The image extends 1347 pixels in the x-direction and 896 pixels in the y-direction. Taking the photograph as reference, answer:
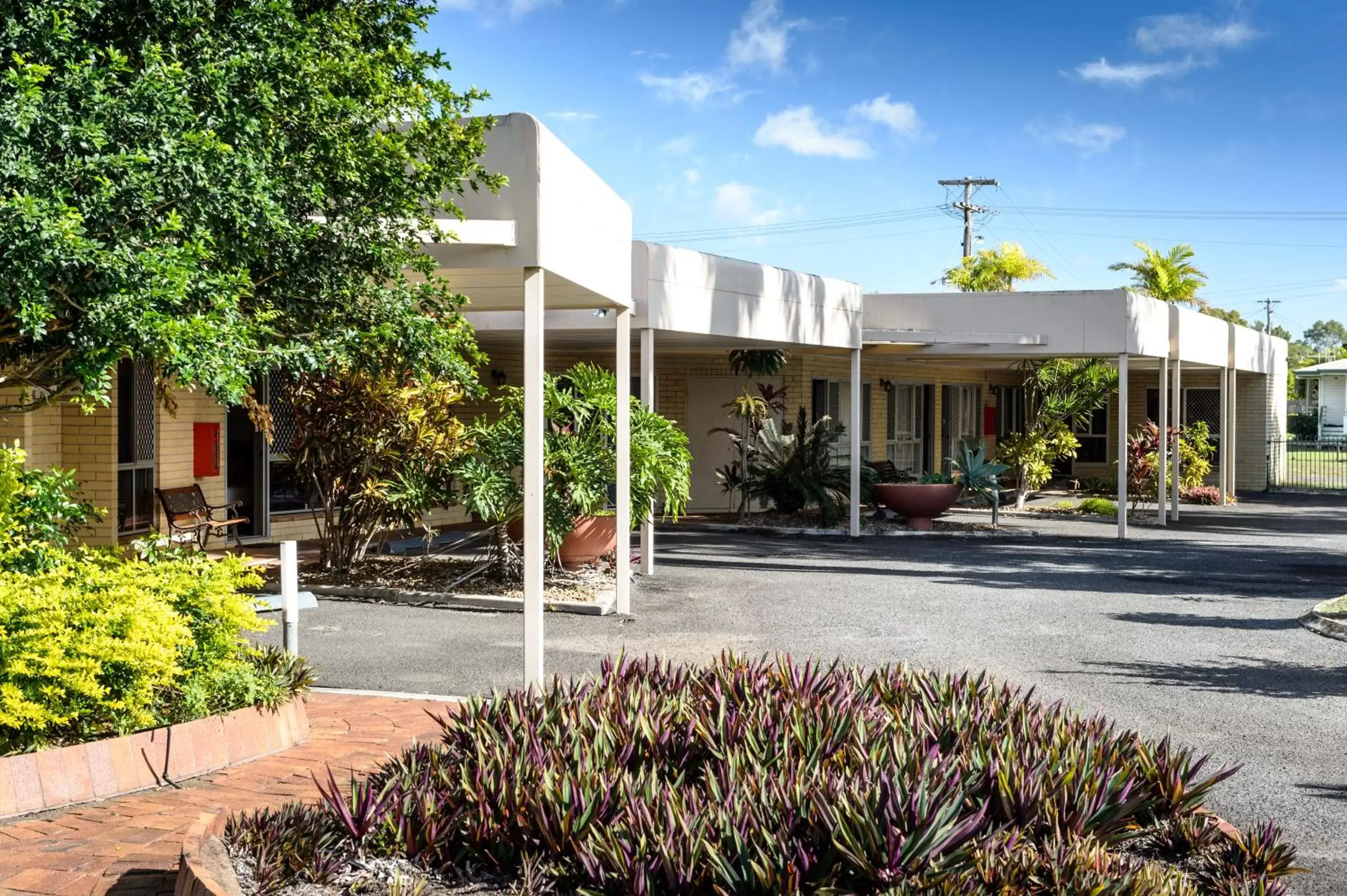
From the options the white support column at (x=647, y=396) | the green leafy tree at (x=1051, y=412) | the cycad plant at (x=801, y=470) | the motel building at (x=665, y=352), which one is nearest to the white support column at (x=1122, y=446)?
the motel building at (x=665, y=352)

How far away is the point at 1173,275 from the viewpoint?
35.3 m

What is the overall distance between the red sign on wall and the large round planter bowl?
10.3 meters

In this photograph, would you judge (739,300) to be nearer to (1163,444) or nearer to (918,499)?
(918,499)

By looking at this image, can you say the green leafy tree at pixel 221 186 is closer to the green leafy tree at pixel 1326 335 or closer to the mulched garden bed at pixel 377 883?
the mulched garden bed at pixel 377 883

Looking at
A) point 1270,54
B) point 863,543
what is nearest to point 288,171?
point 863,543

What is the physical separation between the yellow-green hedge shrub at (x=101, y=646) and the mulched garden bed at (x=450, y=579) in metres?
5.54

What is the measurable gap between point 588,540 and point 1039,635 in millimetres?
4597

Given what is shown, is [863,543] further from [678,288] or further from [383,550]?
[383,550]

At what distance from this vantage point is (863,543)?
1812cm

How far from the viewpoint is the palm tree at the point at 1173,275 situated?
35000mm

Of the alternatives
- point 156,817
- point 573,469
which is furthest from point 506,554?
point 156,817

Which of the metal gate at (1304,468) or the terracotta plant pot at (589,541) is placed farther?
the metal gate at (1304,468)

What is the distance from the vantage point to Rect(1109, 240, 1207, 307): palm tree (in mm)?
35000

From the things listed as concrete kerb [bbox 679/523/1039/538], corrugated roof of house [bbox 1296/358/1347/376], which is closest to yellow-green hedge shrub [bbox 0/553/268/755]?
concrete kerb [bbox 679/523/1039/538]
